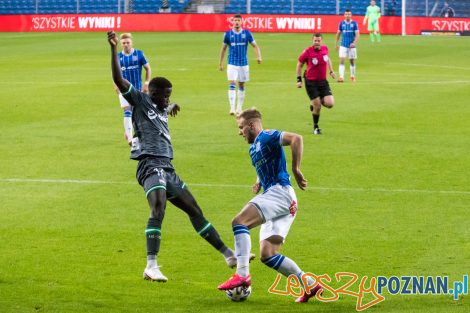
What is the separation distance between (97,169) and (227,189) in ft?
11.0

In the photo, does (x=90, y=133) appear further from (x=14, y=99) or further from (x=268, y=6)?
(x=268, y=6)

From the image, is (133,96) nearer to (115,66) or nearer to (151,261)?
(115,66)

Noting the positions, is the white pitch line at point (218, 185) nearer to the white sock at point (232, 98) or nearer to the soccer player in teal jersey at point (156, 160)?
the soccer player in teal jersey at point (156, 160)

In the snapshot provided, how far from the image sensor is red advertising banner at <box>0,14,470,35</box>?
63062mm

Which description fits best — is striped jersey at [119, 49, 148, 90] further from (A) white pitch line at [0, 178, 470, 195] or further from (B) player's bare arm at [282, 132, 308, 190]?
(B) player's bare arm at [282, 132, 308, 190]

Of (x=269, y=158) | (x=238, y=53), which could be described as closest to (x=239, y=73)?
(x=238, y=53)

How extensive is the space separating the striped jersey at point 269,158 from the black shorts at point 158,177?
1273mm

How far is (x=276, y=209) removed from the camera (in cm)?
1119

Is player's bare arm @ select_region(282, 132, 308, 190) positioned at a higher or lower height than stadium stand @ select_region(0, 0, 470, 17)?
higher

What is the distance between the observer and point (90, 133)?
25219mm

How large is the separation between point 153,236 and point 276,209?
1573mm

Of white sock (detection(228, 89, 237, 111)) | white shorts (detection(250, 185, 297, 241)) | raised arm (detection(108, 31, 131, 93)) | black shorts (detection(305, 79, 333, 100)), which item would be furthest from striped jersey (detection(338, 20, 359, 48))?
white shorts (detection(250, 185, 297, 241))

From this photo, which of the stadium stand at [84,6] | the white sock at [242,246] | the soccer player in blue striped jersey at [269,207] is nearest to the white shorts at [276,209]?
the soccer player in blue striped jersey at [269,207]

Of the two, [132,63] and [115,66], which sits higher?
[115,66]
